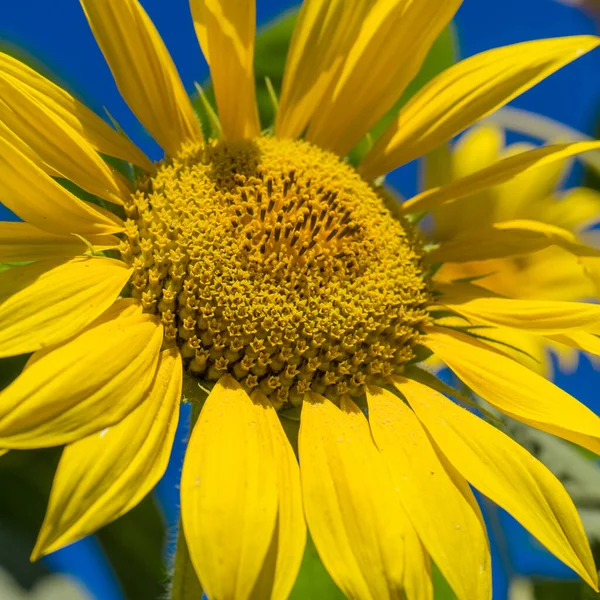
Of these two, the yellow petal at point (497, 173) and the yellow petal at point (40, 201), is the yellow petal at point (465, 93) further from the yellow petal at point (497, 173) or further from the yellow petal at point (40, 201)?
the yellow petal at point (40, 201)

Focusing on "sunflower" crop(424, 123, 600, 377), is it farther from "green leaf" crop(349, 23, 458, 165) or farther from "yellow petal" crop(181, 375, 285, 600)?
"yellow petal" crop(181, 375, 285, 600)

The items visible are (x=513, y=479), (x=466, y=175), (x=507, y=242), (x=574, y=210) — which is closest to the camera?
(x=513, y=479)

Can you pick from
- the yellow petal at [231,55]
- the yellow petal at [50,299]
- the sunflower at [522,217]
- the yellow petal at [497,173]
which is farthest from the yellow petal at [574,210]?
→ the yellow petal at [50,299]

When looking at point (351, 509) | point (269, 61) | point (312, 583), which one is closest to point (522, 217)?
point (269, 61)

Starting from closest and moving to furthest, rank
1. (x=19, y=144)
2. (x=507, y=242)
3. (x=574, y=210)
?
(x=19, y=144) → (x=507, y=242) → (x=574, y=210)

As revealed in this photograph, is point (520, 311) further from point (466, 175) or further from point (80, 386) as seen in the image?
point (80, 386)

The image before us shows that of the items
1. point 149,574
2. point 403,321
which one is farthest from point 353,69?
point 149,574
